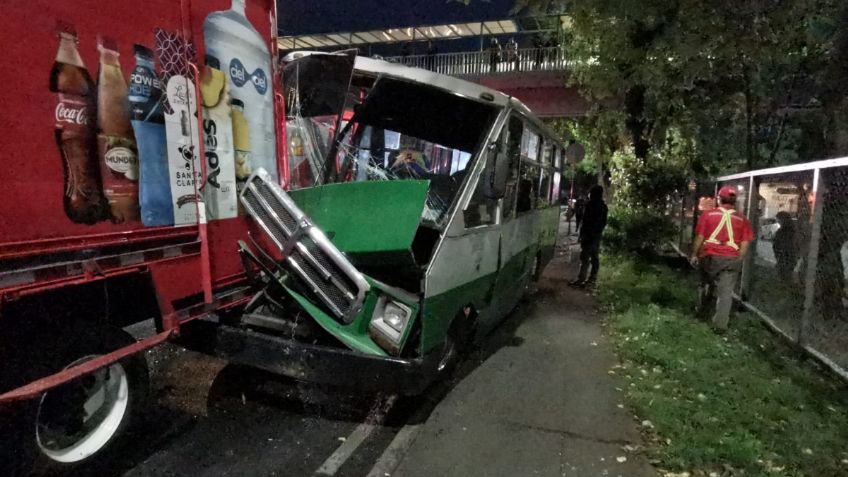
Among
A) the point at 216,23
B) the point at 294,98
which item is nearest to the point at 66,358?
the point at 216,23

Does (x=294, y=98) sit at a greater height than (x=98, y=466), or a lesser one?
greater

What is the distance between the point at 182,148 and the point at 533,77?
17.8 metres

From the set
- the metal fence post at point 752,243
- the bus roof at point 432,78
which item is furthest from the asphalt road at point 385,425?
the metal fence post at point 752,243

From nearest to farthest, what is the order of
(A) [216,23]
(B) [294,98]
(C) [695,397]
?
1. (A) [216,23]
2. (C) [695,397]
3. (B) [294,98]

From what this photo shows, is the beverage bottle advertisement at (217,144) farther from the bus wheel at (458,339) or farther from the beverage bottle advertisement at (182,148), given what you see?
the bus wheel at (458,339)

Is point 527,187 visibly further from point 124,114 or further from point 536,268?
point 124,114

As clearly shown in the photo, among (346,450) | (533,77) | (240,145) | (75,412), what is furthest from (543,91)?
(75,412)

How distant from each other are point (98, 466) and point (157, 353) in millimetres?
2170

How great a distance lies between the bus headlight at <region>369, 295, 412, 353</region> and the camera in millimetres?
3867

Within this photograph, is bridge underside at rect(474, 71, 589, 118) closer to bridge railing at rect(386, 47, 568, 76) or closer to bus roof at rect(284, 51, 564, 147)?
bridge railing at rect(386, 47, 568, 76)

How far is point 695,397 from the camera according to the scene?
4.82 meters

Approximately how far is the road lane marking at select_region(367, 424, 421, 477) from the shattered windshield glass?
1776mm

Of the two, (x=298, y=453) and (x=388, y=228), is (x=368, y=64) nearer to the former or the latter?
(x=388, y=228)

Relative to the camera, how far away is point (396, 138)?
16.7 ft
